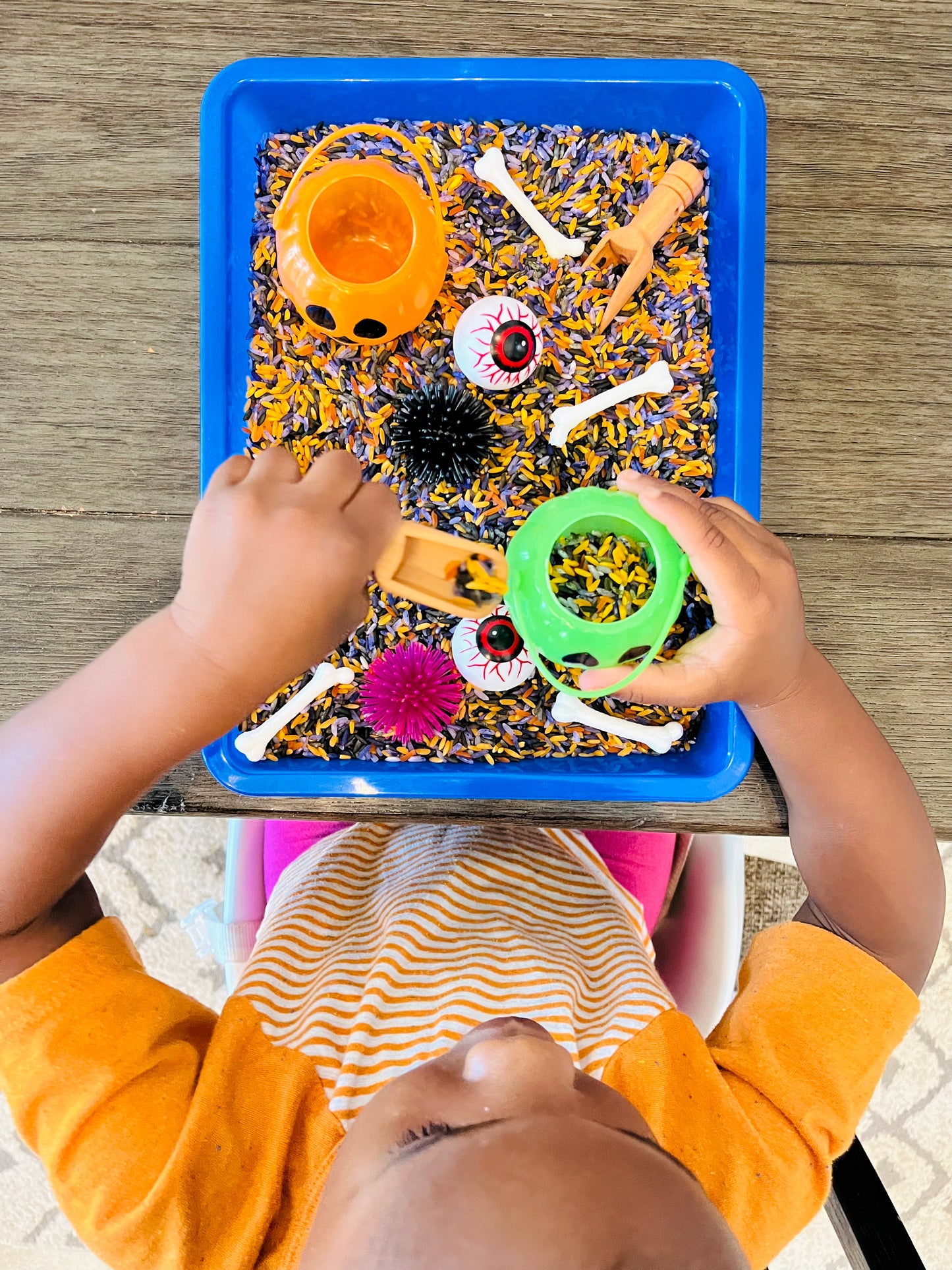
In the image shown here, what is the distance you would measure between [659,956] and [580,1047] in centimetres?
22

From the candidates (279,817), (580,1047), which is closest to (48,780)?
(279,817)

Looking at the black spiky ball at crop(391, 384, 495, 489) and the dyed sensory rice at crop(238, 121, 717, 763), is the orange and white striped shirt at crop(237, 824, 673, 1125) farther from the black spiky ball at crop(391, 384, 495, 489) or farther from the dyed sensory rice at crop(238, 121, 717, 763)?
the black spiky ball at crop(391, 384, 495, 489)

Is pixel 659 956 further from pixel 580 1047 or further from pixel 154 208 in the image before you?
pixel 154 208

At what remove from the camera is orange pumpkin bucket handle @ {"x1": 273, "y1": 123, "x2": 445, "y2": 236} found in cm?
61

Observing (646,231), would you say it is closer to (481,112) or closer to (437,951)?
(481,112)

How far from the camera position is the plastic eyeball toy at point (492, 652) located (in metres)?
0.62

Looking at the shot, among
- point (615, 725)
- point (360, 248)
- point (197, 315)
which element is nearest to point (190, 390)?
point (197, 315)

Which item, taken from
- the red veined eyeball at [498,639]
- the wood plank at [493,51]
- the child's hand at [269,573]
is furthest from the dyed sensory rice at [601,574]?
the wood plank at [493,51]

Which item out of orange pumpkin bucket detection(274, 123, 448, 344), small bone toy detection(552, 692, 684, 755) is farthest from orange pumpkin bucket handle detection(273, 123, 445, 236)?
small bone toy detection(552, 692, 684, 755)

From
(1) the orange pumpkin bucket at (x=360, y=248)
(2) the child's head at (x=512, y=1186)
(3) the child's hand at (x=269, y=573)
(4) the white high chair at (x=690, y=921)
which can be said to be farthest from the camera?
(4) the white high chair at (x=690, y=921)

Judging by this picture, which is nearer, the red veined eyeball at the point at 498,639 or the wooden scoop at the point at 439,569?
the wooden scoop at the point at 439,569

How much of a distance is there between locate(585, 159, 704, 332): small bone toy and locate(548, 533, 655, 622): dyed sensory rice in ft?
0.57

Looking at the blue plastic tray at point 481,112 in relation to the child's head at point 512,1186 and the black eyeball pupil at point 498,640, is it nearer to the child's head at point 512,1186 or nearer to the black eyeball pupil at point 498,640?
the black eyeball pupil at point 498,640

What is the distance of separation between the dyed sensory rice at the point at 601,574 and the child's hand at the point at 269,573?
15cm
